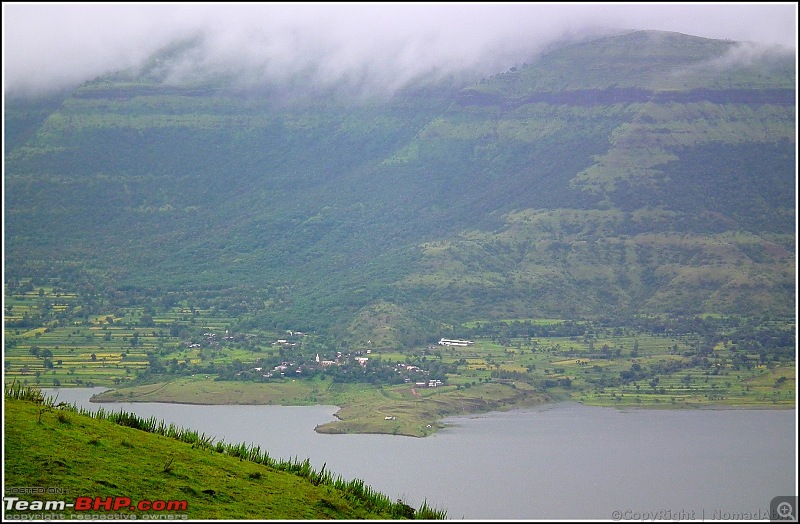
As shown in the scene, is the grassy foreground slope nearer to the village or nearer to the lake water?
the lake water

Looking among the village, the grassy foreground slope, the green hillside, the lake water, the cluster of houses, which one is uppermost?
the green hillside

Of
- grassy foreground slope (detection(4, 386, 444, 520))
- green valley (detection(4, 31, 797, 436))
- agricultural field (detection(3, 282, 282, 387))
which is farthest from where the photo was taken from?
green valley (detection(4, 31, 797, 436))

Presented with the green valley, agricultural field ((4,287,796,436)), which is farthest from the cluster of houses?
the green valley

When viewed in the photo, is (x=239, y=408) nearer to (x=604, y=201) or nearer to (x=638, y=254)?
(x=638, y=254)

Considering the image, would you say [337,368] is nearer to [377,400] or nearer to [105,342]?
[377,400]

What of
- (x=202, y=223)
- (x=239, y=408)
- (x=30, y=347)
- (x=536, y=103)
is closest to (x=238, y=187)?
(x=202, y=223)

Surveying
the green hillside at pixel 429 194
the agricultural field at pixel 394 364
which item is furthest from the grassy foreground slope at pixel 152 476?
the green hillside at pixel 429 194

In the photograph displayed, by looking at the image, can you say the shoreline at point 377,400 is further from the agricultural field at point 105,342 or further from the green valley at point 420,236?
the agricultural field at point 105,342
